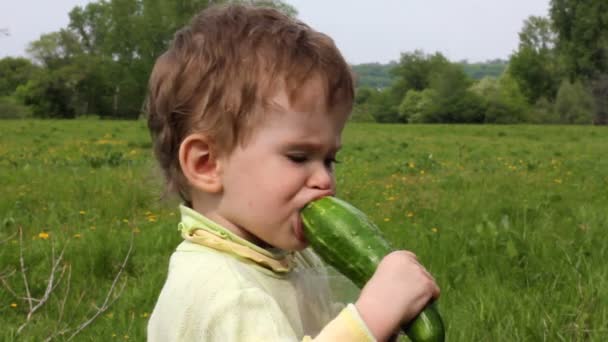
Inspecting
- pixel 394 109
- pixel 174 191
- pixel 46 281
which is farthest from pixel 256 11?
pixel 394 109

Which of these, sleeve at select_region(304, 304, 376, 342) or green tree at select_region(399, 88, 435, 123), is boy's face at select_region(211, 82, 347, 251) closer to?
sleeve at select_region(304, 304, 376, 342)

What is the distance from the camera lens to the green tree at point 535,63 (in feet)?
238

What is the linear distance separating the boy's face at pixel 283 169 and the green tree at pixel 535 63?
7227 centimetres

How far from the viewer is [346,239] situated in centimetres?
204

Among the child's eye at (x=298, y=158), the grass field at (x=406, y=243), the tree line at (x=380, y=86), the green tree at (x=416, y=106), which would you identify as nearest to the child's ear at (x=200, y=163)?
the child's eye at (x=298, y=158)

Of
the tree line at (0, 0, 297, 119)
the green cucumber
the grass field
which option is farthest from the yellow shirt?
the tree line at (0, 0, 297, 119)

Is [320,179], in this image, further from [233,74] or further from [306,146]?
[233,74]

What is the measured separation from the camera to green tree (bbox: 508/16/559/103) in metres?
72.7

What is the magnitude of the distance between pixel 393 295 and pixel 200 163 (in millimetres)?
654

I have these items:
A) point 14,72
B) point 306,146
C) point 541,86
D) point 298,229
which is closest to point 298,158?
point 306,146

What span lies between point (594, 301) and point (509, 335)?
510 mm

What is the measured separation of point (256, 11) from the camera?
2.29 metres

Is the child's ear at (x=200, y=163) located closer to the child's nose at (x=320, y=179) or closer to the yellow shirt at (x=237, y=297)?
the yellow shirt at (x=237, y=297)

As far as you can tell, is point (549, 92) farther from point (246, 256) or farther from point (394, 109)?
point (246, 256)
